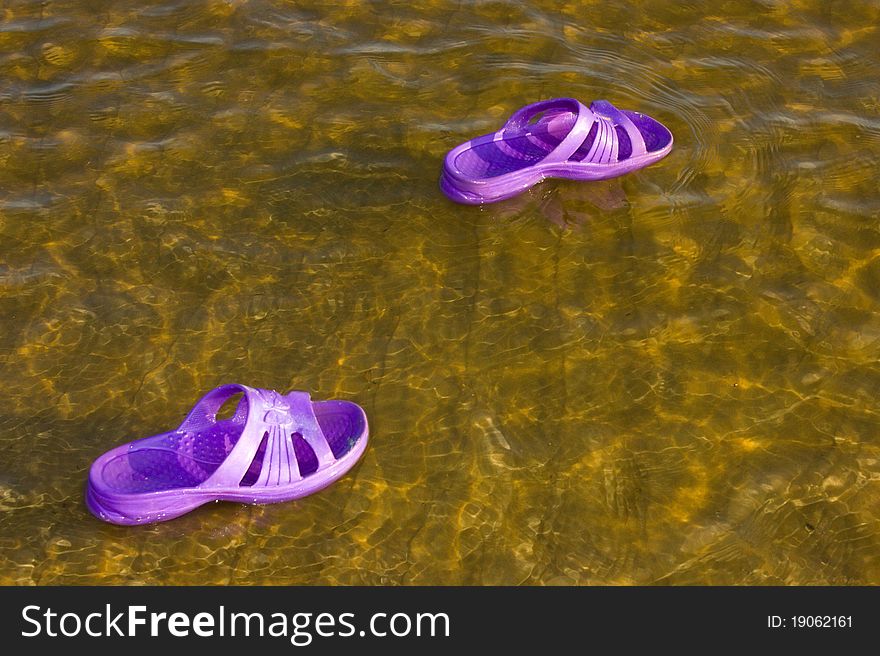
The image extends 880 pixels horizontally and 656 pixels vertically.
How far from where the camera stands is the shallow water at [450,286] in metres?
4.70

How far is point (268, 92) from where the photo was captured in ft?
24.1

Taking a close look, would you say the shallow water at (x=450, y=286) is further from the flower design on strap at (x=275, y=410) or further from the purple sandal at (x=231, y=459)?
the flower design on strap at (x=275, y=410)

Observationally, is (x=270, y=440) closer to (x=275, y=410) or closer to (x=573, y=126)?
(x=275, y=410)

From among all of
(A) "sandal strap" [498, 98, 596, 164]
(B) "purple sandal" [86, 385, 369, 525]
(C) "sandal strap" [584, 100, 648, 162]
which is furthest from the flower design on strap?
(C) "sandal strap" [584, 100, 648, 162]

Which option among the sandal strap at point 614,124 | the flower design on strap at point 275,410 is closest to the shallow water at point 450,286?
the sandal strap at point 614,124

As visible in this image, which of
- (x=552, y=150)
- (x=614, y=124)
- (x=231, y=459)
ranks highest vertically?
(x=614, y=124)

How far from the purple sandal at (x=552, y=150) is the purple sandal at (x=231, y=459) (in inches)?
75.1

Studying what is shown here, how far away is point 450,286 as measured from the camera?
5.89 metres

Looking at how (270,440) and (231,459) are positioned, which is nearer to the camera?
(231,459)

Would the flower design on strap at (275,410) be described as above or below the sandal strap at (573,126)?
below

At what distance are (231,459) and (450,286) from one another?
1804 mm

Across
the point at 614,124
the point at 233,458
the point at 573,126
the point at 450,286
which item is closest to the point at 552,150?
the point at 573,126

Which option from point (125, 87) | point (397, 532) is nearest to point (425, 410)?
point (397, 532)

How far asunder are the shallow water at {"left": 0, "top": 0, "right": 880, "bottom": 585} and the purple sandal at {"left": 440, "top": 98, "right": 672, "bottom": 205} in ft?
0.44
